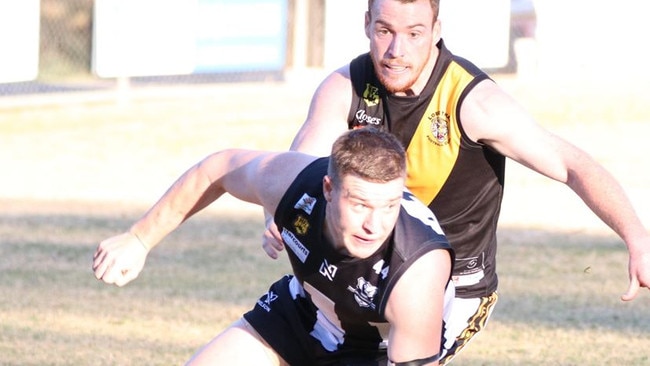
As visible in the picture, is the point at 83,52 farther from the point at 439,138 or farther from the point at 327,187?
the point at 327,187

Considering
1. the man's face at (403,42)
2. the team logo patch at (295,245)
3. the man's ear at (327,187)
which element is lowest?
the team logo patch at (295,245)

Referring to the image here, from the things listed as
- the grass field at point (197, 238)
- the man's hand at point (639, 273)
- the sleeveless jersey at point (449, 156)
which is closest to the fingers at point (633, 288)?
the man's hand at point (639, 273)

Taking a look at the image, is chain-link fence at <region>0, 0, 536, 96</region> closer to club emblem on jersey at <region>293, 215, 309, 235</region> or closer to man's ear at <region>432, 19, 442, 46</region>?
man's ear at <region>432, 19, 442, 46</region>

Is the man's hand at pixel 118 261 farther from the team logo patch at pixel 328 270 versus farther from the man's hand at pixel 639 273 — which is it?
the man's hand at pixel 639 273

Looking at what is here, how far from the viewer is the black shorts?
4.56 m

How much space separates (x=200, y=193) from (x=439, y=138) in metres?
0.91

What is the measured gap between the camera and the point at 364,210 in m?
3.89

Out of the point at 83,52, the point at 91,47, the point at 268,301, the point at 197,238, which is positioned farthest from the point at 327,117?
the point at 83,52

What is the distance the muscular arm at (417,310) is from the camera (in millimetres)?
3881

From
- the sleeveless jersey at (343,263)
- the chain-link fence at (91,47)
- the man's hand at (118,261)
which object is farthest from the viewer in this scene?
the chain-link fence at (91,47)

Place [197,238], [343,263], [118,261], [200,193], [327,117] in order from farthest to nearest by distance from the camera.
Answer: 1. [197,238]
2. [327,117]
3. [200,193]
4. [118,261]
5. [343,263]

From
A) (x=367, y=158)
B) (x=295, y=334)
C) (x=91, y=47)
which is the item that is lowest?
(x=91, y=47)

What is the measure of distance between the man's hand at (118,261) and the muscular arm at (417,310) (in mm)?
987

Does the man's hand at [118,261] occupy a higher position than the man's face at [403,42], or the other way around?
the man's face at [403,42]
